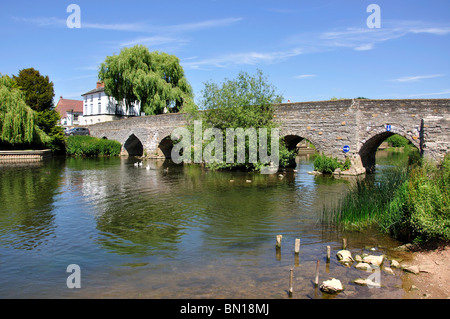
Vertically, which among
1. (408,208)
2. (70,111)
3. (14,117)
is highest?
(70,111)

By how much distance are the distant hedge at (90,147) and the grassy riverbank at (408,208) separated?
33.7 m

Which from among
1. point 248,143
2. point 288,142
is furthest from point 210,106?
point 288,142

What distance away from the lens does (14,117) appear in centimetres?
3147

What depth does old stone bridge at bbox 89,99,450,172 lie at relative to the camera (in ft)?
61.1

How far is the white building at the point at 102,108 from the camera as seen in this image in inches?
2156

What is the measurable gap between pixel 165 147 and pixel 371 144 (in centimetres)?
2107

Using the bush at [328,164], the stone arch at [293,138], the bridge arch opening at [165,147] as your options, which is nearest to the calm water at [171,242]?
the bush at [328,164]

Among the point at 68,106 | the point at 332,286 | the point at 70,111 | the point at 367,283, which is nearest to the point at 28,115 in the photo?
the point at 332,286

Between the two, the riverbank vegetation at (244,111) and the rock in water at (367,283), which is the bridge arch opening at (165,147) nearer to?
the riverbank vegetation at (244,111)

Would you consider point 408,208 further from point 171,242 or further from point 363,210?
point 171,242

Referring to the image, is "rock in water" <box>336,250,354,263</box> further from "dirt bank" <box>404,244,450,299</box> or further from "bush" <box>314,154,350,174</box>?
"bush" <box>314,154,350,174</box>

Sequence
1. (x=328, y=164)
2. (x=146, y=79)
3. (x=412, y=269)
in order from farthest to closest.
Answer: (x=146, y=79) → (x=328, y=164) → (x=412, y=269)

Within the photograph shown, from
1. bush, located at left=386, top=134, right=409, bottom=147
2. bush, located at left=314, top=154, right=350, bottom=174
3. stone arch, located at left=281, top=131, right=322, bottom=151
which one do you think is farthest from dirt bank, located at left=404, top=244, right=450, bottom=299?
bush, located at left=386, top=134, right=409, bottom=147

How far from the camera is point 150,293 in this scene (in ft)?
21.5
